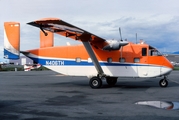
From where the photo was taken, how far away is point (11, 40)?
15992 millimetres

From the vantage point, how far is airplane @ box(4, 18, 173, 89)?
14.4 metres

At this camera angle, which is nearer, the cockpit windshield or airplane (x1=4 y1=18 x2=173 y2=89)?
airplane (x1=4 y1=18 x2=173 y2=89)

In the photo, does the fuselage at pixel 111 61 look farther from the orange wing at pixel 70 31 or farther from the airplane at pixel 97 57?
the orange wing at pixel 70 31

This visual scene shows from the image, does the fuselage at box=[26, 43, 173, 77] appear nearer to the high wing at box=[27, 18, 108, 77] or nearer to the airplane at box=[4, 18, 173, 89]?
the airplane at box=[4, 18, 173, 89]

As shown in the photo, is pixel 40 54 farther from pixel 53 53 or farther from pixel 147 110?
pixel 147 110

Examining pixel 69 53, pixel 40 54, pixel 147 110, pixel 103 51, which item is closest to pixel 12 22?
pixel 40 54

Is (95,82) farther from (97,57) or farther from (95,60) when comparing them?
(97,57)

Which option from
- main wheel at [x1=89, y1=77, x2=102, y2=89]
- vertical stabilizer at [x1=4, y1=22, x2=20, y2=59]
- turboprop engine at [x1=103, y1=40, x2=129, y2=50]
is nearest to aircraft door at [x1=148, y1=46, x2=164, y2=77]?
turboprop engine at [x1=103, y1=40, x2=129, y2=50]

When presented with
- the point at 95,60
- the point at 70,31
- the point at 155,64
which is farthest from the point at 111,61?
the point at 70,31

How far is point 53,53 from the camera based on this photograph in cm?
1634

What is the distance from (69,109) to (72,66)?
319 inches

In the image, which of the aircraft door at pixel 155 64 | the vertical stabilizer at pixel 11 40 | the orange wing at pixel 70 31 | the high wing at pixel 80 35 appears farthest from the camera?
the vertical stabilizer at pixel 11 40

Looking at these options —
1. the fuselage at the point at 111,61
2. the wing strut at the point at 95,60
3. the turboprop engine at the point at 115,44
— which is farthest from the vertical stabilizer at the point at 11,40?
the turboprop engine at the point at 115,44

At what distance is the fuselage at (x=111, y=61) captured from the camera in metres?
14.9
